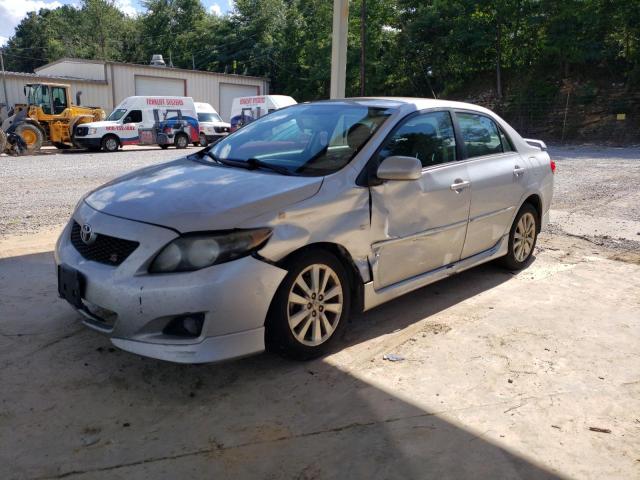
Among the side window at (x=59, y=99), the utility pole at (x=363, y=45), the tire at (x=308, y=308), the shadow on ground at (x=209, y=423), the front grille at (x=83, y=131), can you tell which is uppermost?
the utility pole at (x=363, y=45)

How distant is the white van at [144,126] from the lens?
20.7m

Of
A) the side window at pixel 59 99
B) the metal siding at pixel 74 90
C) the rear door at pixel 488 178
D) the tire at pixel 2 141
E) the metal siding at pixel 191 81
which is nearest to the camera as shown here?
the rear door at pixel 488 178

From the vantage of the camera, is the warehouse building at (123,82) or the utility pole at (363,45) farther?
the utility pole at (363,45)

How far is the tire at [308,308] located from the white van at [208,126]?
21736 millimetres

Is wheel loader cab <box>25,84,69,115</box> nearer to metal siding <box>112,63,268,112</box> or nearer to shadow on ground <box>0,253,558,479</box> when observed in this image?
metal siding <box>112,63,268,112</box>

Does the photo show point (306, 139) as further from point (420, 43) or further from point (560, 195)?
point (420, 43)

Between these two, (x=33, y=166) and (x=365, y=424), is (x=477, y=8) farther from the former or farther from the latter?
(x=365, y=424)

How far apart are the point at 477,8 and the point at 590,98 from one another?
7668 millimetres

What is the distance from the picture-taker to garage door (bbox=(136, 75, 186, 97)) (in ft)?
104

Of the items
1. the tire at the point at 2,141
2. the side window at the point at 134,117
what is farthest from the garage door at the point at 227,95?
A: the tire at the point at 2,141

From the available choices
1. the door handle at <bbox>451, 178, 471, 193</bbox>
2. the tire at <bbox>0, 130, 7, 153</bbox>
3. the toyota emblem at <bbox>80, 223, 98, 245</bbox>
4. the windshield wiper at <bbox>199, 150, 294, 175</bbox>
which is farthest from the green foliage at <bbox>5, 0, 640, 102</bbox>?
the toyota emblem at <bbox>80, 223, 98, 245</bbox>

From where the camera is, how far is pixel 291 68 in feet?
143

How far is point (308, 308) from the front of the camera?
10.7 ft

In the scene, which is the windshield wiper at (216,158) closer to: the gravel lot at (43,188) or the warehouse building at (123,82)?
the gravel lot at (43,188)
